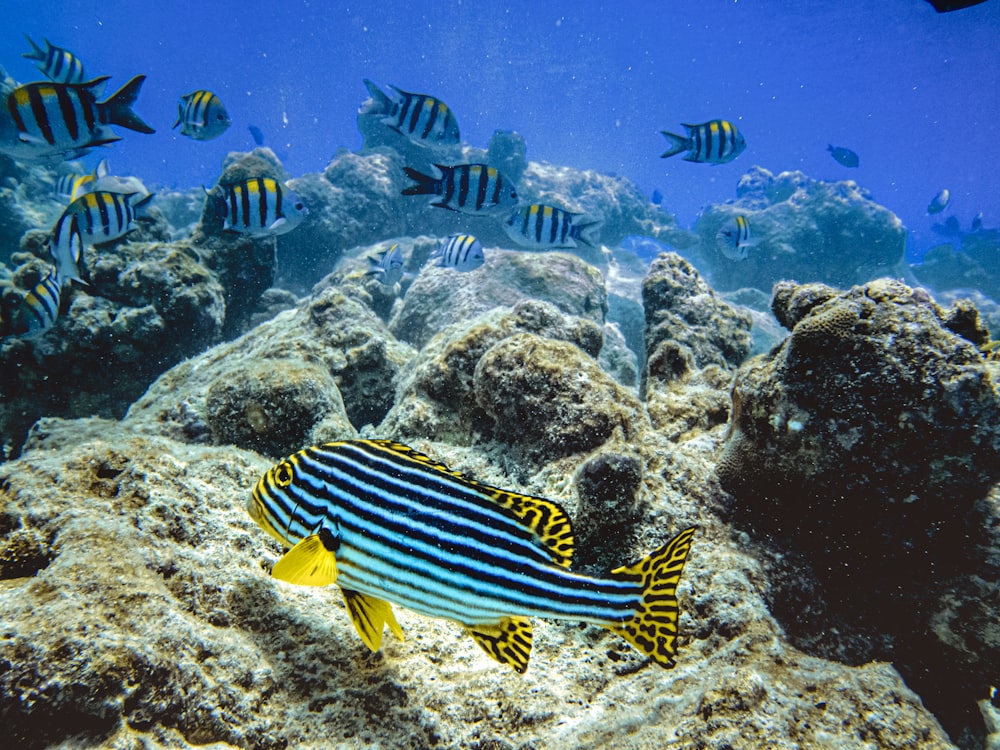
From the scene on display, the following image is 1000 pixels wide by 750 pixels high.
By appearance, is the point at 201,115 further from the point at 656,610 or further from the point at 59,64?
the point at 656,610

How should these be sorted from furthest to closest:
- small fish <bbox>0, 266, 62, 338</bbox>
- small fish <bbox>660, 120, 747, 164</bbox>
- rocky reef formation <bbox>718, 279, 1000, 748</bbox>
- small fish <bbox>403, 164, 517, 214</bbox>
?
small fish <bbox>660, 120, 747, 164</bbox>, small fish <bbox>403, 164, 517, 214</bbox>, small fish <bbox>0, 266, 62, 338</bbox>, rocky reef formation <bbox>718, 279, 1000, 748</bbox>

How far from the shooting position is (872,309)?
226 cm

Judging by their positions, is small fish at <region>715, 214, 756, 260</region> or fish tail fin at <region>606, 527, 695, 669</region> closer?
fish tail fin at <region>606, 527, 695, 669</region>

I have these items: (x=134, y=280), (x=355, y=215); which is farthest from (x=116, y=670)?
(x=355, y=215)

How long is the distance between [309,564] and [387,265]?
22.0 ft

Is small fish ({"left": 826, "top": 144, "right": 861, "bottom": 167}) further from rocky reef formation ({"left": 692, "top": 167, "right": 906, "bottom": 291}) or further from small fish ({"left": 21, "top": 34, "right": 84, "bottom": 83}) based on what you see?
small fish ({"left": 21, "top": 34, "right": 84, "bottom": 83})

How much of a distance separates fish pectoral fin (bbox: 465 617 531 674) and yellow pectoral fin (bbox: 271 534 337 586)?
0.49 m

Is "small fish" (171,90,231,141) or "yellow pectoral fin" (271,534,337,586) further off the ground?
"small fish" (171,90,231,141)

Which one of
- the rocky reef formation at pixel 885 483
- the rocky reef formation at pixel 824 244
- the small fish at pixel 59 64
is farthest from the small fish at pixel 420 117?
the rocky reef formation at pixel 824 244

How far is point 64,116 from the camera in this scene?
433cm

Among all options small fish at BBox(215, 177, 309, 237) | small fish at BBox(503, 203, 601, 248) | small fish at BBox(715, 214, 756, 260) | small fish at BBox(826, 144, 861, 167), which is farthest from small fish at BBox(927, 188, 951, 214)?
small fish at BBox(215, 177, 309, 237)

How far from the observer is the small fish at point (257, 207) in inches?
202

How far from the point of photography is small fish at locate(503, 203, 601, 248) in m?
6.08

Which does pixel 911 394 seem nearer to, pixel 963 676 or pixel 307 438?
pixel 963 676
